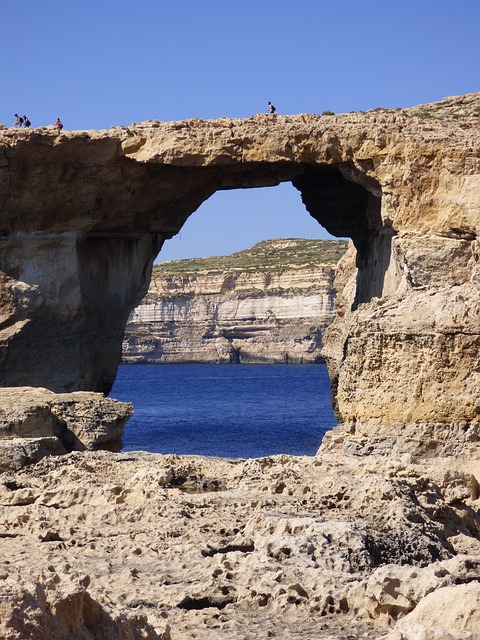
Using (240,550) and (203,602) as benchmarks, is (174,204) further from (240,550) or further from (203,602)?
(203,602)

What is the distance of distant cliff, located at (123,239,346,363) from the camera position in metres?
87.8

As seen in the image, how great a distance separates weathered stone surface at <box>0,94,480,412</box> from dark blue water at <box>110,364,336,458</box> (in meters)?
5.18

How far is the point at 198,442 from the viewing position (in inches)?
1425

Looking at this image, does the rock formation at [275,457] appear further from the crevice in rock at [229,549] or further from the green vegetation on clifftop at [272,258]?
the green vegetation on clifftop at [272,258]

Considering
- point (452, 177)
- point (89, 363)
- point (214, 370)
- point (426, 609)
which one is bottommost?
point (214, 370)

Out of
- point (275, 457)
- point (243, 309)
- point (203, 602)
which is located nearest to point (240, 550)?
point (203, 602)

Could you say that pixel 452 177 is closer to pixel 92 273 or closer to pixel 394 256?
pixel 394 256

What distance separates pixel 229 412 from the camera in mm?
51844

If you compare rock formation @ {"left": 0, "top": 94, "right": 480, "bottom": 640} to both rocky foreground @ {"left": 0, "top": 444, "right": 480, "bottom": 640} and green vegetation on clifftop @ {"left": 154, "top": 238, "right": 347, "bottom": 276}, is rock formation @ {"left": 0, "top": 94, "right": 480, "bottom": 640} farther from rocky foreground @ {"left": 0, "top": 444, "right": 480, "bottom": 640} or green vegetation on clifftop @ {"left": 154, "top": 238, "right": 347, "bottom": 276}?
green vegetation on clifftop @ {"left": 154, "top": 238, "right": 347, "bottom": 276}

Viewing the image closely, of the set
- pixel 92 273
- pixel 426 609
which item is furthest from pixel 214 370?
pixel 426 609

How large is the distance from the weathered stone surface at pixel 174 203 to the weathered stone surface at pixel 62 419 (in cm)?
405

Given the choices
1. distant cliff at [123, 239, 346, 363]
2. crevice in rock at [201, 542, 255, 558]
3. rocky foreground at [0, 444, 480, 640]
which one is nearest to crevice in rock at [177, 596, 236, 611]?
rocky foreground at [0, 444, 480, 640]

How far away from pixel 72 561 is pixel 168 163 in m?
17.2

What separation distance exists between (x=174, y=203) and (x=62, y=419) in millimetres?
11333
